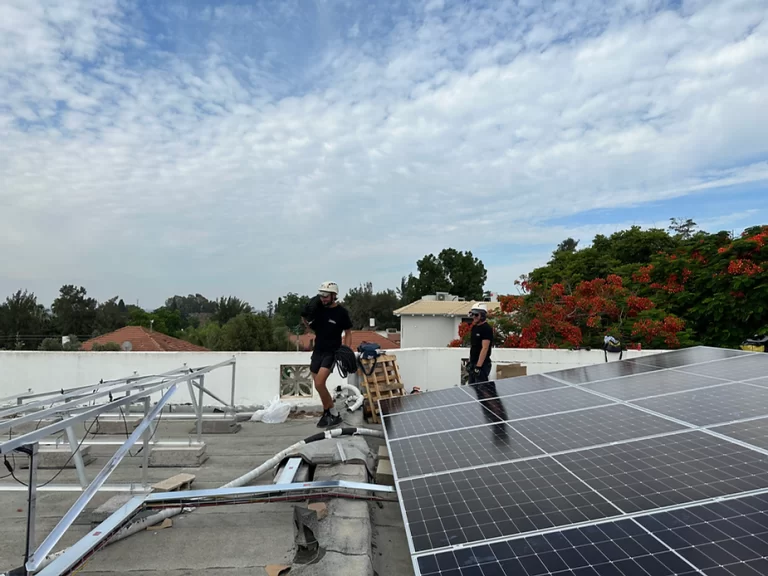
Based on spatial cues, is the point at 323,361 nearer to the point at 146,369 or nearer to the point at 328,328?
the point at 328,328

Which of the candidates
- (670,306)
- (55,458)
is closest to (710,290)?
(670,306)

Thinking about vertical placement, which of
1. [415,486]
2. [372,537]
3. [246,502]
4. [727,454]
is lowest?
[372,537]

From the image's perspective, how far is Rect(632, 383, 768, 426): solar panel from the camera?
3.35 m

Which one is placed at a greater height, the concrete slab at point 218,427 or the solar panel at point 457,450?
the solar panel at point 457,450

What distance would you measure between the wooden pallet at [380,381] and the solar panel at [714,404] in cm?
445

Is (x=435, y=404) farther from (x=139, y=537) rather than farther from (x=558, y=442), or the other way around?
(x=139, y=537)

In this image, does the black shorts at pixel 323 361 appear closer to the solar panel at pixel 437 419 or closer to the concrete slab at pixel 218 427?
the solar panel at pixel 437 419

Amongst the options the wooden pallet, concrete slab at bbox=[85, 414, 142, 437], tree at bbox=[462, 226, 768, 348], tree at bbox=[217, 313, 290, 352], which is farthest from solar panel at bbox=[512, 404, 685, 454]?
tree at bbox=[217, 313, 290, 352]

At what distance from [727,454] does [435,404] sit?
10.0 ft

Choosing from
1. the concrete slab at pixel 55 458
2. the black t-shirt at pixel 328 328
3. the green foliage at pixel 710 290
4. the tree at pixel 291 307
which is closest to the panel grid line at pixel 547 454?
the black t-shirt at pixel 328 328

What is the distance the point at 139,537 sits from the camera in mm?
3180

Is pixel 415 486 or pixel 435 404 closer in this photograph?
pixel 415 486

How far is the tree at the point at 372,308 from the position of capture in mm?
66125

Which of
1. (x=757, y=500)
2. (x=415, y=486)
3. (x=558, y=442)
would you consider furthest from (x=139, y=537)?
(x=757, y=500)
